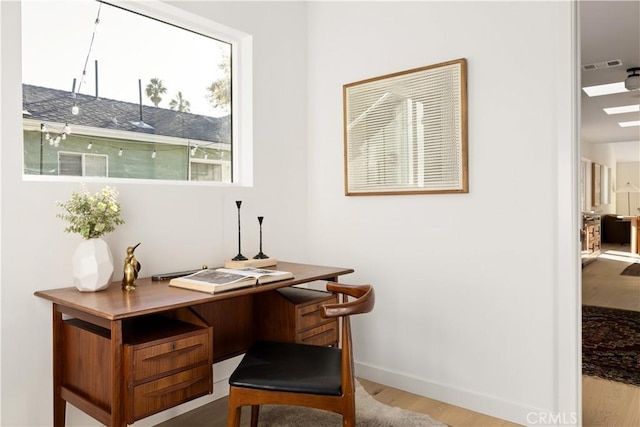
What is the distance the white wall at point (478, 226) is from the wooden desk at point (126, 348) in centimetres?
94

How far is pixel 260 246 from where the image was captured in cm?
253

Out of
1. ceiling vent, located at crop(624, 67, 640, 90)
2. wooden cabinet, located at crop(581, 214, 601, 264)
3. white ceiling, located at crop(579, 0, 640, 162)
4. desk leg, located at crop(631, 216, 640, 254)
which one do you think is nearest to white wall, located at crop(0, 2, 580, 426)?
white ceiling, located at crop(579, 0, 640, 162)

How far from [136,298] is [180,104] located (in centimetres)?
124

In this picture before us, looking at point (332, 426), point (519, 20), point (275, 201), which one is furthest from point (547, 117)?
point (332, 426)

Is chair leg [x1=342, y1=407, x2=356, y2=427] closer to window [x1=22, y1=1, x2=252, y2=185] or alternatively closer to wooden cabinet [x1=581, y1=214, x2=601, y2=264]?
window [x1=22, y1=1, x2=252, y2=185]

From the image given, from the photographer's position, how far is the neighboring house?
1932 millimetres

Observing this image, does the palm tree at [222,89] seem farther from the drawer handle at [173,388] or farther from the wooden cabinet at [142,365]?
the drawer handle at [173,388]

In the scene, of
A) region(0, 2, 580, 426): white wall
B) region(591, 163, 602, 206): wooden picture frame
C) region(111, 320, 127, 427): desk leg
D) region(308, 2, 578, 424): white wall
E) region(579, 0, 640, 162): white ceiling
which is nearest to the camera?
region(111, 320, 127, 427): desk leg

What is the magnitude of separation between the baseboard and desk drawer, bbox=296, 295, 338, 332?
28.4 inches

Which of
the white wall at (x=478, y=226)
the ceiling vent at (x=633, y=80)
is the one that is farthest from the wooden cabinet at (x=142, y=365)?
the ceiling vent at (x=633, y=80)

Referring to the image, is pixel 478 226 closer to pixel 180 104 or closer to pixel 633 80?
pixel 180 104

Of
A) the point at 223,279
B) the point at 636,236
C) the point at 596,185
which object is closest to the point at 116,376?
the point at 223,279

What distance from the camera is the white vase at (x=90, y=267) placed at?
5.69 ft

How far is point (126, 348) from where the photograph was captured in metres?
1.44
